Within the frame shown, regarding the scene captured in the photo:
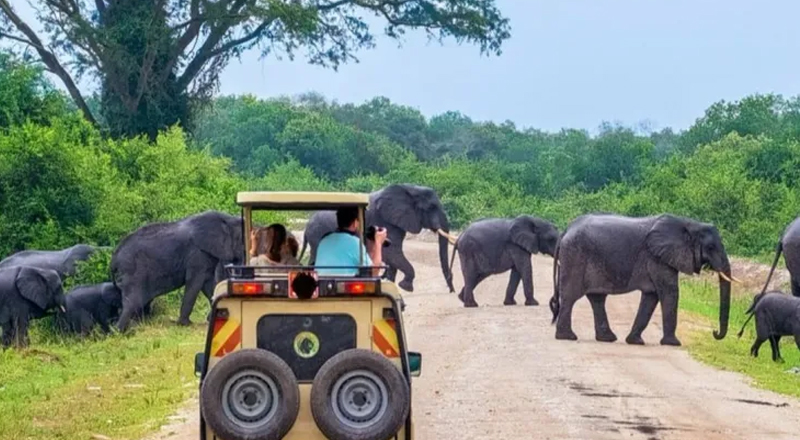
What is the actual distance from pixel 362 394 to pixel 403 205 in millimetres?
19739

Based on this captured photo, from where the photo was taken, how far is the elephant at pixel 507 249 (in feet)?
93.1

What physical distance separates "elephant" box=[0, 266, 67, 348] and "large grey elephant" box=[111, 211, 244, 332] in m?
1.47

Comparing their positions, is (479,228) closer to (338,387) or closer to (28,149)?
(28,149)

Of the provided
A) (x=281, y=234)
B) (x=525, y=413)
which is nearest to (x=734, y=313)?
(x=525, y=413)

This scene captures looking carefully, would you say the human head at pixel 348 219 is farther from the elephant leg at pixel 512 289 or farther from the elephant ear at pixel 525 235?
the elephant leg at pixel 512 289

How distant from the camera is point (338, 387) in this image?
993 centimetres

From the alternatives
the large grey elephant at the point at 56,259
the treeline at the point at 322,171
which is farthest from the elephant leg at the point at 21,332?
the treeline at the point at 322,171

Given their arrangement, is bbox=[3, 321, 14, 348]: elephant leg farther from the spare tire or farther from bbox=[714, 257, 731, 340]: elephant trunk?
the spare tire

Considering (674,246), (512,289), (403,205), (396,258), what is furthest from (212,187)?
(674,246)

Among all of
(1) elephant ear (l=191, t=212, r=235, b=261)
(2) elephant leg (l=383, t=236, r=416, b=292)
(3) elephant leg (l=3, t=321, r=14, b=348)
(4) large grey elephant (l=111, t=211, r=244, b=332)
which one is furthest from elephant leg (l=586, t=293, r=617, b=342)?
(3) elephant leg (l=3, t=321, r=14, b=348)

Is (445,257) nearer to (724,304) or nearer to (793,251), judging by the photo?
(793,251)

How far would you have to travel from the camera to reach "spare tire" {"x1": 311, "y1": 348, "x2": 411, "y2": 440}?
9.88 meters

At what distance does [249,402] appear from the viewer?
32.6 feet

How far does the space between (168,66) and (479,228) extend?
663 inches
